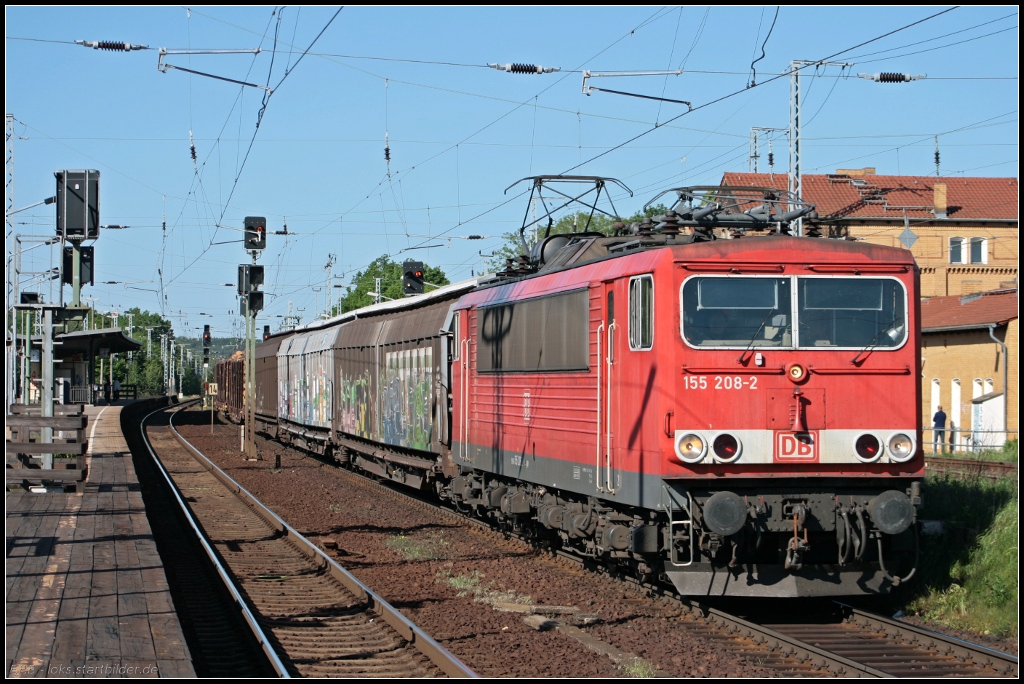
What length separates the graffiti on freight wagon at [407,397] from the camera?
19266 mm

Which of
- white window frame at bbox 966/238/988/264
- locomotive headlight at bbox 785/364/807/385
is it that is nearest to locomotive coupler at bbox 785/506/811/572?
locomotive headlight at bbox 785/364/807/385

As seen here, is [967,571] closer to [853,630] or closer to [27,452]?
[853,630]

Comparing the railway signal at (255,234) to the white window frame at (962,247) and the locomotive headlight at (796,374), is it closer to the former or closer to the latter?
the locomotive headlight at (796,374)

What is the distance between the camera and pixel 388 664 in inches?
363

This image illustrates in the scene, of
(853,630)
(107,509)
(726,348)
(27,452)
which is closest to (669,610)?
(853,630)

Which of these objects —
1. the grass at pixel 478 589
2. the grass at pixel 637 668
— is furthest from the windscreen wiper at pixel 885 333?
the grass at pixel 478 589

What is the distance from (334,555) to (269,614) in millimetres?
3393

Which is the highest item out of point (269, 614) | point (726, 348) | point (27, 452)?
point (726, 348)

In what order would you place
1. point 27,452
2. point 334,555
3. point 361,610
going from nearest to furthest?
1. point 361,610
2. point 334,555
3. point 27,452

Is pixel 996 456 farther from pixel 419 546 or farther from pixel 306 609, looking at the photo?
pixel 306 609

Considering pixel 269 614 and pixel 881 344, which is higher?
pixel 881 344

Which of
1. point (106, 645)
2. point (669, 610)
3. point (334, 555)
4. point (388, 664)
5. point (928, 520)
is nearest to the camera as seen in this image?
point (106, 645)

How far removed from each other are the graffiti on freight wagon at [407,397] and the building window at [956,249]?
1605 inches

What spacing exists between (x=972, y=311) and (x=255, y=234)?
2130 centimetres
